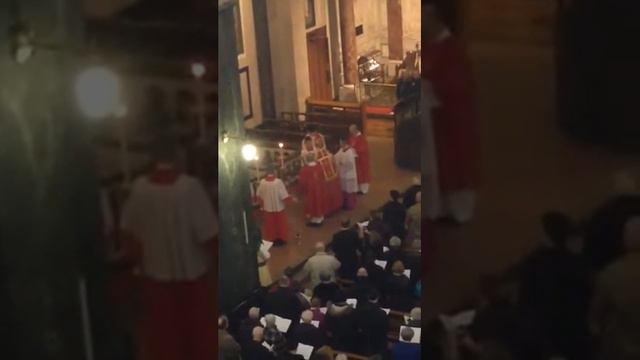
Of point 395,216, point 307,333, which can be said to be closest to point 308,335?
point 307,333

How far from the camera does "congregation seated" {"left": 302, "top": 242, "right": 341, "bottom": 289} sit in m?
1.18

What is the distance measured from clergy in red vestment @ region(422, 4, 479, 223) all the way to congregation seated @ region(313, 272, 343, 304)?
0.20 metres

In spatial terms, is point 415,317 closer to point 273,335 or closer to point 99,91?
point 273,335

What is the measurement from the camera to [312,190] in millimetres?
1221

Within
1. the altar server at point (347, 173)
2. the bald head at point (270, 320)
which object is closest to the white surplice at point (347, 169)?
the altar server at point (347, 173)

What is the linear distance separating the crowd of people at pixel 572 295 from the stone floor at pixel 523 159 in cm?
2

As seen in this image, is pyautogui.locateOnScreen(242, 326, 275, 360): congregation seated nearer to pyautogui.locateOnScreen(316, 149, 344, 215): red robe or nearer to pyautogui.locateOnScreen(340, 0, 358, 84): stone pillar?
pyautogui.locateOnScreen(316, 149, 344, 215): red robe

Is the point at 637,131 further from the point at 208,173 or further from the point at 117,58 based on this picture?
the point at 117,58

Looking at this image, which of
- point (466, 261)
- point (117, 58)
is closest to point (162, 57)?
point (117, 58)

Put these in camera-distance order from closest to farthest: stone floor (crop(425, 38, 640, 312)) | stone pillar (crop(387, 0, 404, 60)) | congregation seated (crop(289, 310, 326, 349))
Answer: stone floor (crop(425, 38, 640, 312)) < stone pillar (crop(387, 0, 404, 60)) < congregation seated (crop(289, 310, 326, 349))

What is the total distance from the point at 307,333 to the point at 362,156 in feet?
0.88

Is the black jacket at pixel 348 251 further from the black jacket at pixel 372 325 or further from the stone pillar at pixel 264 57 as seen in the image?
the stone pillar at pixel 264 57

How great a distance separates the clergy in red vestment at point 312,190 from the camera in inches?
46.9

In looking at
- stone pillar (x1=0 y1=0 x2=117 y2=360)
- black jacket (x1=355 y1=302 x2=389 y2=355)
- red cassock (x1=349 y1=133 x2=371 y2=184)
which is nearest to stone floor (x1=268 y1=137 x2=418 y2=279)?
red cassock (x1=349 y1=133 x2=371 y2=184)
